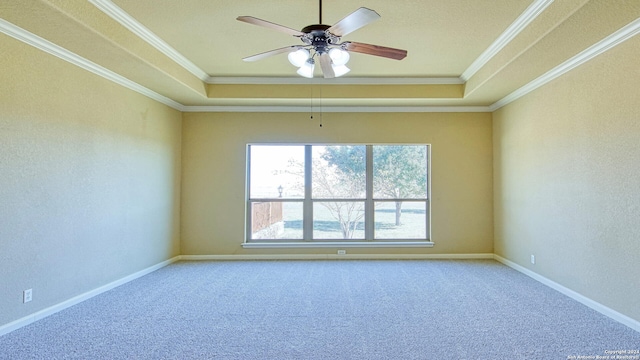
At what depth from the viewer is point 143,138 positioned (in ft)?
15.9

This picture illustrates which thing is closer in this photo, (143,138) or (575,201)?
(575,201)

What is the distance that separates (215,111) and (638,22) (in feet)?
17.8

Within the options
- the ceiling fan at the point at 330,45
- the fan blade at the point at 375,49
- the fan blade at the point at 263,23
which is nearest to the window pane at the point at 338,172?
the ceiling fan at the point at 330,45

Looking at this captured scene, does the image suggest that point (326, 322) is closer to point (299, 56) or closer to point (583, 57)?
point (299, 56)

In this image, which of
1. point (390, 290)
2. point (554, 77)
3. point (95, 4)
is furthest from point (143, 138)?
point (554, 77)

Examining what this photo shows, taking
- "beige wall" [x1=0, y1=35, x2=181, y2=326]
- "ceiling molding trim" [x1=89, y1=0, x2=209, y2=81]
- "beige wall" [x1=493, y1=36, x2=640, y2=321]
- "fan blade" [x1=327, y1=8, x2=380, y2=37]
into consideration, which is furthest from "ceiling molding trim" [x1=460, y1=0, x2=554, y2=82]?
"beige wall" [x1=0, y1=35, x2=181, y2=326]

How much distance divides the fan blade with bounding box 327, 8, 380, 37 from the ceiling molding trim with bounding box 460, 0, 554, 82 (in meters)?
1.80

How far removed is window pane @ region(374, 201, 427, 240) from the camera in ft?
19.5

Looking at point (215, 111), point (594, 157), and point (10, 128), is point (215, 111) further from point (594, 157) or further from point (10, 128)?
point (594, 157)

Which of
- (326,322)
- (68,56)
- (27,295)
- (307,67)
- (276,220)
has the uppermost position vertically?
(68,56)

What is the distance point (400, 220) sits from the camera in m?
5.97

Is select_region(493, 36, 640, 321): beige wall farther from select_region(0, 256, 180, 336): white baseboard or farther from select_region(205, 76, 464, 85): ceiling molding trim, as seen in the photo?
select_region(0, 256, 180, 336): white baseboard

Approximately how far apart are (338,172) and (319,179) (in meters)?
0.36

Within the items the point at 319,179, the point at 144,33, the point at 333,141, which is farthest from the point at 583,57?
the point at 144,33
